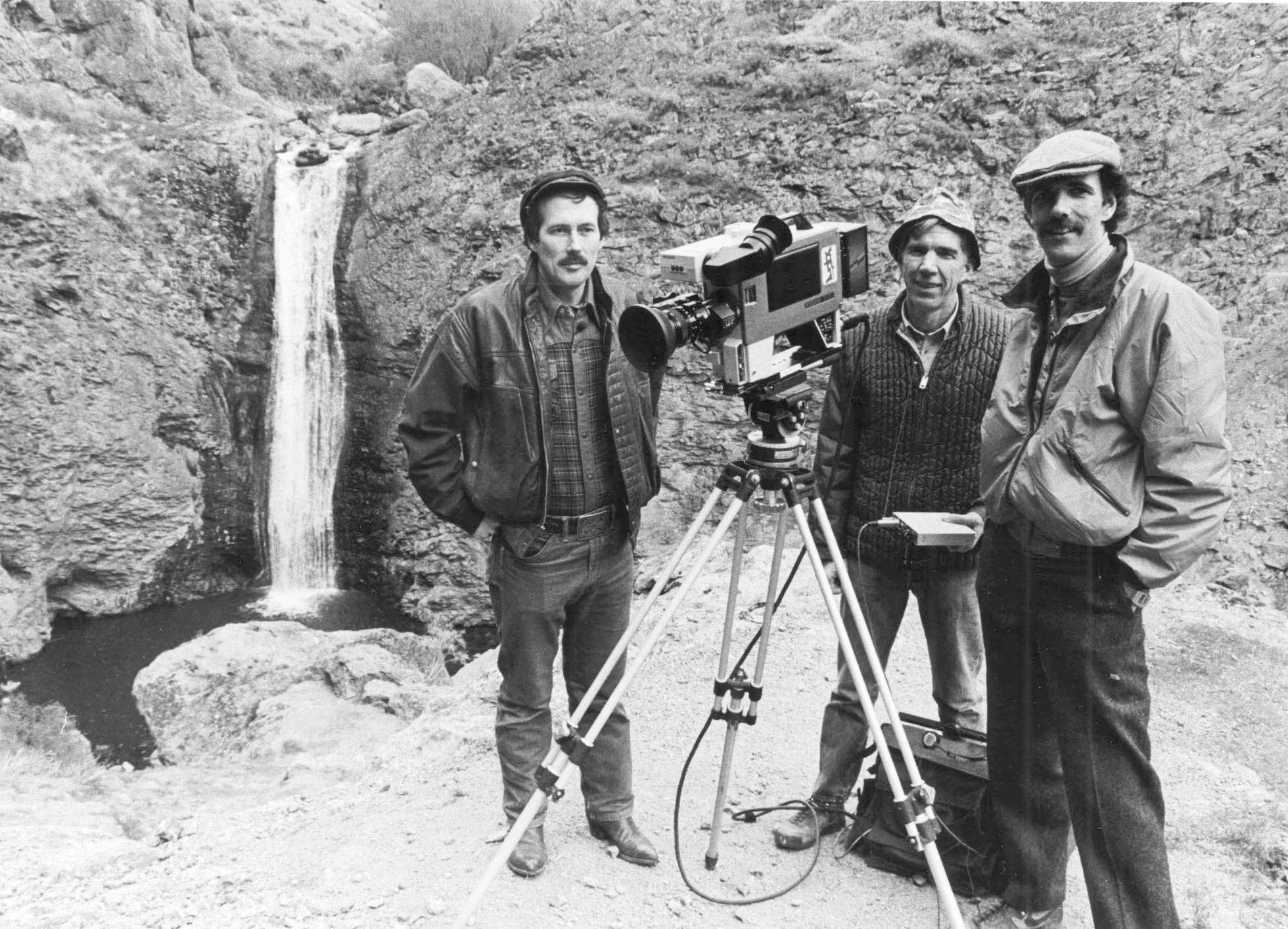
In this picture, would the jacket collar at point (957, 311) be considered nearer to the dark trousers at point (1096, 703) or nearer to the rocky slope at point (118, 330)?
the dark trousers at point (1096, 703)

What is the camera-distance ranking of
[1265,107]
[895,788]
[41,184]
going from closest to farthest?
[895,788]
[1265,107]
[41,184]

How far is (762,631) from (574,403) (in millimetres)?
864

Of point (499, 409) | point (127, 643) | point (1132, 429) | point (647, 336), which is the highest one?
point (647, 336)

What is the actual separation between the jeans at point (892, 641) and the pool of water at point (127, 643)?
6.37m

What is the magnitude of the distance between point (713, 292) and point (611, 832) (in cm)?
179

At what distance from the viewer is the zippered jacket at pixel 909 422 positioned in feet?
8.91

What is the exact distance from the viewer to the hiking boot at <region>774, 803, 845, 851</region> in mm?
2947

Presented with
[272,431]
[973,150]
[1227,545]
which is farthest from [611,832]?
[272,431]

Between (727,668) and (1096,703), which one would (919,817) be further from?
(727,668)

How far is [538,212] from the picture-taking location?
2.53m

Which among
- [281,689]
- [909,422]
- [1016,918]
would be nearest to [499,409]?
[909,422]

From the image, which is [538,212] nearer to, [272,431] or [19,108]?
[272,431]

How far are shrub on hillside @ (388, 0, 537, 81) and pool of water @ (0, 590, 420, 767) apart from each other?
8455 millimetres

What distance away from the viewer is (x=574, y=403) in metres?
2.69
